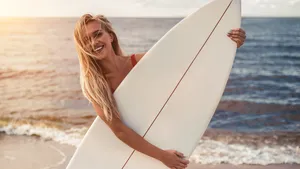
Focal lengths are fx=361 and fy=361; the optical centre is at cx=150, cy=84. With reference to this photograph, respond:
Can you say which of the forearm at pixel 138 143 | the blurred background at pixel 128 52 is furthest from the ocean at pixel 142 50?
the forearm at pixel 138 143

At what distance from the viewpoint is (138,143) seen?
1485mm

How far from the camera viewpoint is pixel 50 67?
3.50 meters

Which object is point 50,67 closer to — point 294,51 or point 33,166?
point 33,166

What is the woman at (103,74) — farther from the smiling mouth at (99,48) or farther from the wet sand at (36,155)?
the wet sand at (36,155)

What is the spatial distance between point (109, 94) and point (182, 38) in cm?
42

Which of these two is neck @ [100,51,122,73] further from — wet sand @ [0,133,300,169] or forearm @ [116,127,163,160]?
wet sand @ [0,133,300,169]

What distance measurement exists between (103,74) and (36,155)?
173 centimetres

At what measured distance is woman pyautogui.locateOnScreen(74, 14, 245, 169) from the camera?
1.43 m

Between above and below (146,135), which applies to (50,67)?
below

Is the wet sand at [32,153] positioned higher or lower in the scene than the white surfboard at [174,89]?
lower

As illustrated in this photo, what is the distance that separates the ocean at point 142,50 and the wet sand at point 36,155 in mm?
94

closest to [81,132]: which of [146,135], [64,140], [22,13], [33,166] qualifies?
[64,140]

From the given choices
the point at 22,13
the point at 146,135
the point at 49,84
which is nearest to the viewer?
the point at 146,135

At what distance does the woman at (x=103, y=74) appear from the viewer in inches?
56.1
